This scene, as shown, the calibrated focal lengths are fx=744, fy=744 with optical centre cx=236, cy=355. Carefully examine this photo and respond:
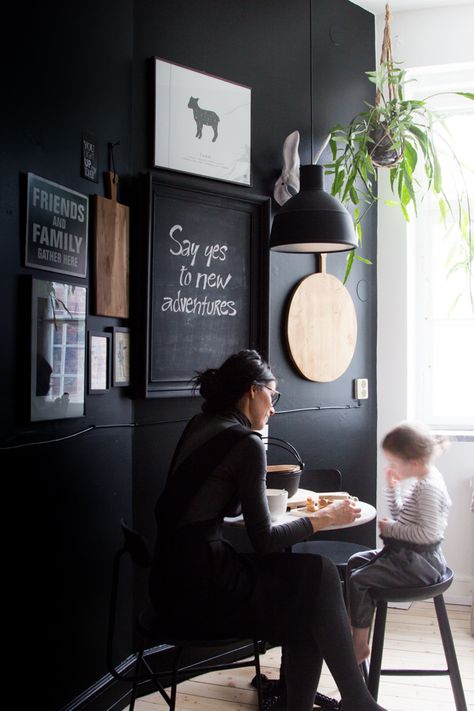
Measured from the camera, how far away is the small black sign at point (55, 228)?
87.6 inches

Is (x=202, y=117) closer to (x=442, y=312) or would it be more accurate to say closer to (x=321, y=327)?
(x=321, y=327)

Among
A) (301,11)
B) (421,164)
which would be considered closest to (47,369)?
(301,11)

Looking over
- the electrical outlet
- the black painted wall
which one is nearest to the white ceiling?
the black painted wall

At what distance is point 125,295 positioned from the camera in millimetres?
2770

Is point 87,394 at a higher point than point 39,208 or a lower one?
lower

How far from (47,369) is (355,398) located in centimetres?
199

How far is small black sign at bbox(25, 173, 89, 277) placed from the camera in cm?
222

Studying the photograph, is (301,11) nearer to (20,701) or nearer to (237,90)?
(237,90)

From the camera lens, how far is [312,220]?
106 inches

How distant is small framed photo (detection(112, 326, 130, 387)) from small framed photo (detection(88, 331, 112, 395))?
0.14 ft

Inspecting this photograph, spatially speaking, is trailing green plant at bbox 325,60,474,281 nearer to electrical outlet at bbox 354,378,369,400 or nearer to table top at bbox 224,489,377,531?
electrical outlet at bbox 354,378,369,400

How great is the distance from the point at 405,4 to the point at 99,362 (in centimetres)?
264

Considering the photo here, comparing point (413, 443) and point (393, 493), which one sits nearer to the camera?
point (413, 443)

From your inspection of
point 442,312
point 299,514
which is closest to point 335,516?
point 299,514
